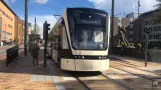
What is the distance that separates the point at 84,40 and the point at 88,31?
546 mm

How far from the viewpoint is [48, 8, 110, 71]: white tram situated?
16.5 m

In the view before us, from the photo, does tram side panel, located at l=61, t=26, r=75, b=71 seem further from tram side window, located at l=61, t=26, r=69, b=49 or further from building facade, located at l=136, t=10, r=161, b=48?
building facade, located at l=136, t=10, r=161, b=48

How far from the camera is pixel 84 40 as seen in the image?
16672mm

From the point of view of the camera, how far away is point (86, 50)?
16.5m

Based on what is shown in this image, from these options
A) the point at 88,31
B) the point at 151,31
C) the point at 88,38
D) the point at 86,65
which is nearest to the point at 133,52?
the point at 88,31

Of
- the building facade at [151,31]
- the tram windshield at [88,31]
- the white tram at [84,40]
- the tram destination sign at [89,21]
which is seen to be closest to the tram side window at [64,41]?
the white tram at [84,40]

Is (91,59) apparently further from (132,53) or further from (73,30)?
(132,53)

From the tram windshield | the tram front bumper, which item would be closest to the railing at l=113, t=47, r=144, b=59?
the tram windshield

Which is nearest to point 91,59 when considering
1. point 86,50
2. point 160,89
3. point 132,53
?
point 86,50

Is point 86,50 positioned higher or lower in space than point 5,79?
higher

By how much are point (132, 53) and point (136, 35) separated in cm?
10221

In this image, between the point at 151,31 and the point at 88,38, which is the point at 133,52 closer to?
the point at 88,38

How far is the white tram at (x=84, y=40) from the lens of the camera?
54.1 ft

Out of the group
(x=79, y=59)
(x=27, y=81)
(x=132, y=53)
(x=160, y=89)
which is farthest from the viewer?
(x=132, y=53)
